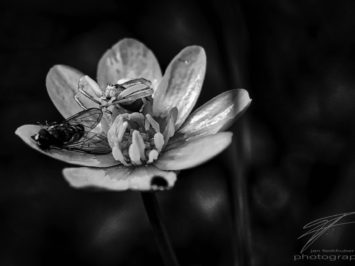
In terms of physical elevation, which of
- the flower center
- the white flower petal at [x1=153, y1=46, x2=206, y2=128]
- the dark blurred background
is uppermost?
the white flower petal at [x1=153, y1=46, x2=206, y2=128]

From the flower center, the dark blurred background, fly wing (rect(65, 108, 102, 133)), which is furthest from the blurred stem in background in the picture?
fly wing (rect(65, 108, 102, 133))

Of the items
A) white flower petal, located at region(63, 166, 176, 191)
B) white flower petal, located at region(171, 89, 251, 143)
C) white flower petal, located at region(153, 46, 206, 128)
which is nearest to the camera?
white flower petal, located at region(63, 166, 176, 191)

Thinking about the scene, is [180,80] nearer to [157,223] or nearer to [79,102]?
[79,102]

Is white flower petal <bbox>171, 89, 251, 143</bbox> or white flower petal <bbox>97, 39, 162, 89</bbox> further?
white flower petal <bbox>97, 39, 162, 89</bbox>

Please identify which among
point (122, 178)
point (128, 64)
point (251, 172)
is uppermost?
point (128, 64)

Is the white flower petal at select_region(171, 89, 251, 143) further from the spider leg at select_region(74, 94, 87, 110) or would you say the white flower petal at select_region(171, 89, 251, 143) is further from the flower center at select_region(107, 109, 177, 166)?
the spider leg at select_region(74, 94, 87, 110)

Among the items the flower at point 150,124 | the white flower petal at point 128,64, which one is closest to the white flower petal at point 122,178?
the flower at point 150,124

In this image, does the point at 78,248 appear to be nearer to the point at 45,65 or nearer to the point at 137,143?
the point at 137,143

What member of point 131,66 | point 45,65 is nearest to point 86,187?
point 131,66

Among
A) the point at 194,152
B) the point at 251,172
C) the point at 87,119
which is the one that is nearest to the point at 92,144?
the point at 87,119
